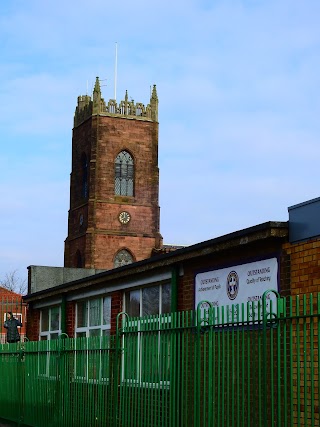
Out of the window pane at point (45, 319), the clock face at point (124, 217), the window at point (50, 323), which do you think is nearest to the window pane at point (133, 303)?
the window at point (50, 323)

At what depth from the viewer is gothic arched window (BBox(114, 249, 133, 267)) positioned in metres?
63.8

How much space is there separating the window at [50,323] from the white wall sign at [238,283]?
829cm

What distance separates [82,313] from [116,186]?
46.6 metres

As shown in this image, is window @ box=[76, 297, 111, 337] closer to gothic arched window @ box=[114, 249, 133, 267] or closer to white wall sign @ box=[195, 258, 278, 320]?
white wall sign @ box=[195, 258, 278, 320]

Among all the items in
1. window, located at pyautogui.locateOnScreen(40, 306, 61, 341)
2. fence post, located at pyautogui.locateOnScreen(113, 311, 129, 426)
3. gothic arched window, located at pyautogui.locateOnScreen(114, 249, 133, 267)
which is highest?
gothic arched window, located at pyautogui.locateOnScreen(114, 249, 133, 267)

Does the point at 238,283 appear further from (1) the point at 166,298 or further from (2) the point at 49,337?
(2) the point at 49,337

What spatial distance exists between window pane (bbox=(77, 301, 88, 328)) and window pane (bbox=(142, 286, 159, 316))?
3.41m

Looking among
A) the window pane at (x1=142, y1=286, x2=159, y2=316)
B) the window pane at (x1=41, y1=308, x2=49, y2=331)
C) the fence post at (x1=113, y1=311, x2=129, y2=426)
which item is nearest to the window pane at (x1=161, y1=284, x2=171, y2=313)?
the window pane at (x1=142, y1=286, x2=159, y2=316)

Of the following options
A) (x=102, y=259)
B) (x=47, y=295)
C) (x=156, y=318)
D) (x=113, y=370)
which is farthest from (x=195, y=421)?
(x=102, y=259)

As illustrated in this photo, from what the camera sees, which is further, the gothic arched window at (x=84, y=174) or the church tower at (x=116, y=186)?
the gothic arched window at (x=84, y=174)

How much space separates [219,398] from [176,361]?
4.00 feet

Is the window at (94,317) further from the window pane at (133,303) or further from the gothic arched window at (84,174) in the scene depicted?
the gothic arched window at (84,174)

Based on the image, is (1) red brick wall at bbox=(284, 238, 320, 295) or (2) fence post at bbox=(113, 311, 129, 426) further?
(2) fence post at bbox=(113, 311, 129, 426)

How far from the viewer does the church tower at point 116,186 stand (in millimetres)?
64312
